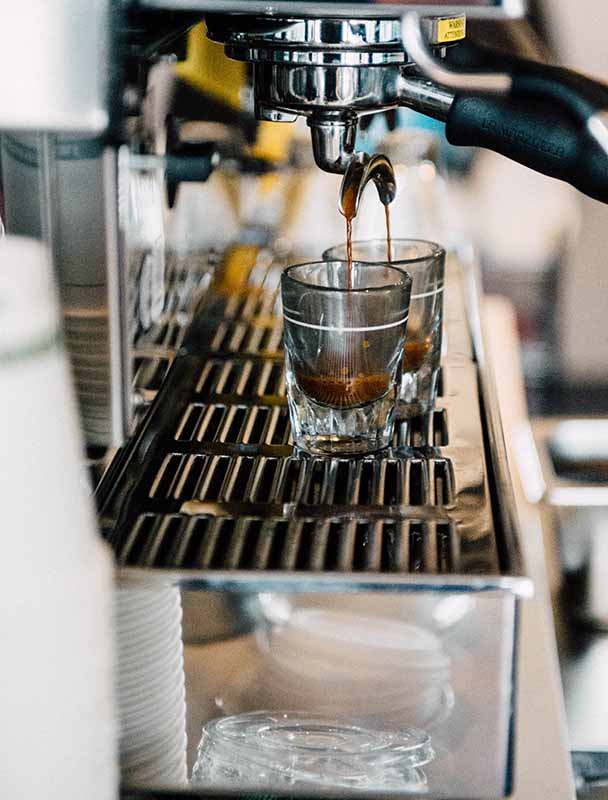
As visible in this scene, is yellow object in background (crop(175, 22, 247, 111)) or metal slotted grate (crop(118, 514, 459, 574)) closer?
metal slotted grate (crop(118, 514, 459, 574))

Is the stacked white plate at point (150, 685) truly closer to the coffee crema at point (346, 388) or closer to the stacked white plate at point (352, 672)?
A: the stacked white plate at point (352, 672)

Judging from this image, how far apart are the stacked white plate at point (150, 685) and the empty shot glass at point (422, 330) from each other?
26 cm

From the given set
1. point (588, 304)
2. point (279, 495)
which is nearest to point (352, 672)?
point (279, 495)

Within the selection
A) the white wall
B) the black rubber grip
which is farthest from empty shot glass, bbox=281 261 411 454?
the white wall

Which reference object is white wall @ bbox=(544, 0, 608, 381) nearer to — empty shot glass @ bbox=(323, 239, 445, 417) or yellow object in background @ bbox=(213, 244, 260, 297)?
yellow object in background @ bbox=(213, 244, 260, 297)

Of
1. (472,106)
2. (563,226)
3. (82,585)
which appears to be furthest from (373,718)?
(563,226)

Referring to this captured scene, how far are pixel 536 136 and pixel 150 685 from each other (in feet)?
1.05

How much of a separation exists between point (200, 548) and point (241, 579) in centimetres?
5

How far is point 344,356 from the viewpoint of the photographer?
649mm

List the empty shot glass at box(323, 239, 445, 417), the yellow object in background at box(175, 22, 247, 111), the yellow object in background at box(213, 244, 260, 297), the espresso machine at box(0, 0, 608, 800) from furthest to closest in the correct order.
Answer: the yellow object in background at box(213, 244, 260, 297)
the yellow object in background at box(175, 22, 247, 111)
the empty shot glass at box(323, 239, 445, 417)
the espresso machine at box(0, 0, 608, 800)

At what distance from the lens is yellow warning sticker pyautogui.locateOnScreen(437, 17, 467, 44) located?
0.63 m

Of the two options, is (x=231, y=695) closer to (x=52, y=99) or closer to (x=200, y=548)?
(x=200, y=548)

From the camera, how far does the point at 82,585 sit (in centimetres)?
46

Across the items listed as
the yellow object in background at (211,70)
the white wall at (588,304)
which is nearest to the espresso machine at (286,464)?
the yellow object in background at (211,70)
